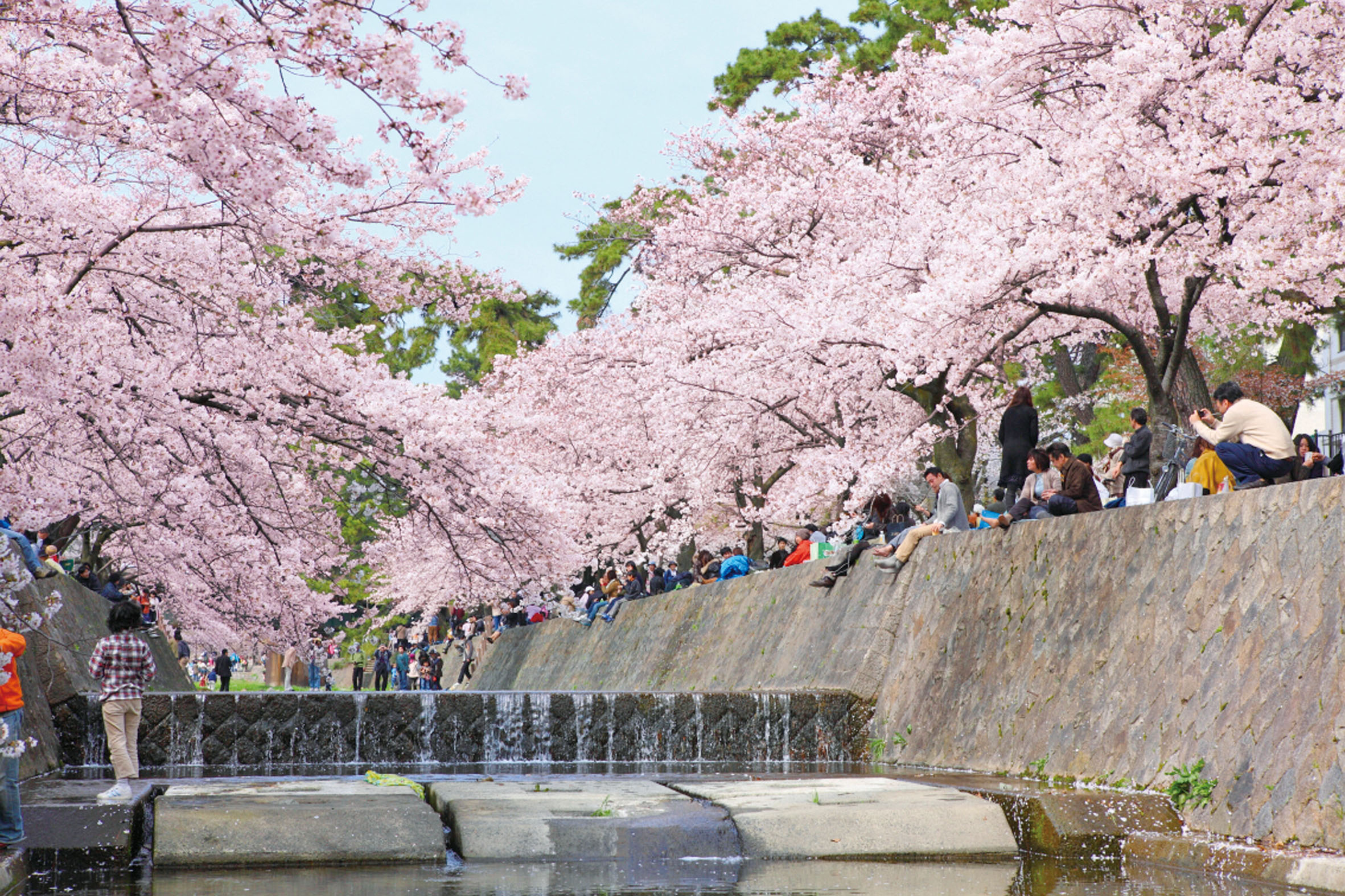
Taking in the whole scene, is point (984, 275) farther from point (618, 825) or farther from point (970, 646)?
point (618, 825)

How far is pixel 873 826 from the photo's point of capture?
7.77m

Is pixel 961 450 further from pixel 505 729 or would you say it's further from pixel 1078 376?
pixel 1078 376

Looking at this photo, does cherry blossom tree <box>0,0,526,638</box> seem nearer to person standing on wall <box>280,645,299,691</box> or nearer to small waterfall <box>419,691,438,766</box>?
small waterfall <box>419,691,438,766</box>

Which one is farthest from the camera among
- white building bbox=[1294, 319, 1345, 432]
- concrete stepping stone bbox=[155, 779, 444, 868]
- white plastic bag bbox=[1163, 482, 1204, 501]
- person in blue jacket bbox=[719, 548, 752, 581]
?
white building bbox=[1294, 319, 1345, 432]

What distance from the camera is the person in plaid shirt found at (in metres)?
9.29

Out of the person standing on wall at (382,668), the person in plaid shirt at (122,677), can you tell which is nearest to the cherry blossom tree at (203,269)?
the person in plaid shirt at (122,677)

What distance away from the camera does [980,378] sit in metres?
20.0

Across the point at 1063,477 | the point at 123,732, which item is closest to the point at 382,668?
the point at 123,732

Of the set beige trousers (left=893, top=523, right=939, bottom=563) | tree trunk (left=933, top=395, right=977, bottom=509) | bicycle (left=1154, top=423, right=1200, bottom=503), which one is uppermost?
tree trunk (left=933, top=395, right=977, bottom=509)

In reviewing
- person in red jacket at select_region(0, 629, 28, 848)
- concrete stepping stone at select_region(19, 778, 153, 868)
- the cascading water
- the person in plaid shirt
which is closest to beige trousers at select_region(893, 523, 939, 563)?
the cascading water

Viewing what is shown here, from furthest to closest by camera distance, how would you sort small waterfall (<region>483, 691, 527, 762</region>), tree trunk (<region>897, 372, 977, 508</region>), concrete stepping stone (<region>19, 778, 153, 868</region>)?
tree trunk (<region>897, 372, 977, 508</region>)
small waterfall (<region>483, 691, 527, 762</region>)
concrete stepping stone (<region>19, 778, 153, 868</region>)

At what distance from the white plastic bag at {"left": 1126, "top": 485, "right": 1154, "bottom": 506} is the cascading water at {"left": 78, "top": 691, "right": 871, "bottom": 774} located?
401 centimetres

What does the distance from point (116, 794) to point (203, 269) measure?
647 centimetres

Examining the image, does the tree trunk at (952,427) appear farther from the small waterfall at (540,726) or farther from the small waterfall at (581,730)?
the small waterfall at (540,726)
